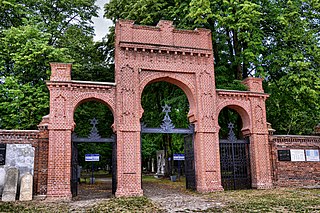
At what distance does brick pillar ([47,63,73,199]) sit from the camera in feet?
44.8

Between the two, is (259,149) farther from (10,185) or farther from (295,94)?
(10,185)

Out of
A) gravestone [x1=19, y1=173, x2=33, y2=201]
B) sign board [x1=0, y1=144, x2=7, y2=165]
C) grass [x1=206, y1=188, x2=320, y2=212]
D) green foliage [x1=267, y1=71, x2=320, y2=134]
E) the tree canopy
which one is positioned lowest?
grass [x1=206, y1=188, x2=320, y2=212]

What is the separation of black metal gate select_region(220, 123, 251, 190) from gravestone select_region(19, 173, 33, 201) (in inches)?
378

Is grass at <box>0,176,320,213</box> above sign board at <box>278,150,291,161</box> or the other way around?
the other way around

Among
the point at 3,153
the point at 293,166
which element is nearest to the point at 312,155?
the point at 293,166

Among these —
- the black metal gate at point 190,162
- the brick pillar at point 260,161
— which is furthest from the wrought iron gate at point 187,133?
the brick pillar at point 260,161

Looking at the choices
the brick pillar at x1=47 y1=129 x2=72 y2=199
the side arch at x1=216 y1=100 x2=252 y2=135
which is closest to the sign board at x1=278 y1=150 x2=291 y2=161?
the side arch at x1=216 y1=100 x2=252 y2=135

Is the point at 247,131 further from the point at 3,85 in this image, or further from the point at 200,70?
the point at 3,85

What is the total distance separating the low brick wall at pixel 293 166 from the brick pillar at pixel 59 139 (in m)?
11.0

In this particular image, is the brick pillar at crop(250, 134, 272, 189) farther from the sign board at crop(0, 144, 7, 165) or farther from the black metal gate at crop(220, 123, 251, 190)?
the sign board at crop(0, 144, 7, 165)

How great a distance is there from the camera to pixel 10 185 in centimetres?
1314

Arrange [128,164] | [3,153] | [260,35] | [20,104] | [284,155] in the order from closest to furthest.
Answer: [3,153] < [128,164] < [284,155] < [20,104] < [260,35]

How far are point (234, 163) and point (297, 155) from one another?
377 cm

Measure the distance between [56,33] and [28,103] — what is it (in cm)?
663
